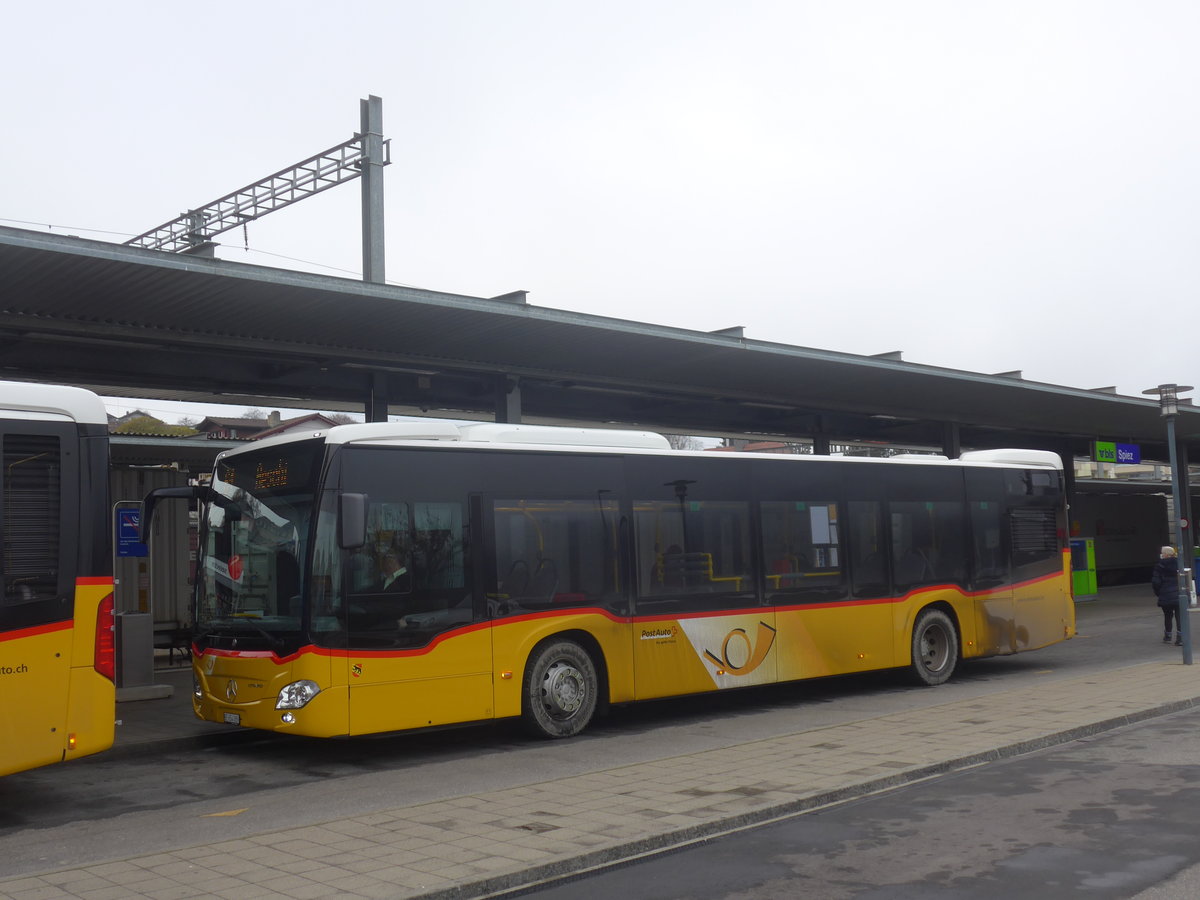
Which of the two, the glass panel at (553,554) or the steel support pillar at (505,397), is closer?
the glass panel at (553,554)

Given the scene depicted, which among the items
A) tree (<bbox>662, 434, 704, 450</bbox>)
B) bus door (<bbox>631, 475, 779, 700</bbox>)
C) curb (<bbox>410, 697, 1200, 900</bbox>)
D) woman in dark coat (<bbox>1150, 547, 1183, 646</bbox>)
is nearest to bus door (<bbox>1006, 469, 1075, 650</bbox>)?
woman in dark coat (<bbox>1150, 547, 1183, 646</bbox>)

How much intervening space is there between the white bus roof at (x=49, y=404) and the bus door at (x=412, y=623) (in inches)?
100

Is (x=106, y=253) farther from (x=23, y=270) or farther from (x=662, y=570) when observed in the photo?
(x=662, y=570)

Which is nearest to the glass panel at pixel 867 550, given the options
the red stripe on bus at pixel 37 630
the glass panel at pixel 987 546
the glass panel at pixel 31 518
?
the glass panel at pixel 987 546

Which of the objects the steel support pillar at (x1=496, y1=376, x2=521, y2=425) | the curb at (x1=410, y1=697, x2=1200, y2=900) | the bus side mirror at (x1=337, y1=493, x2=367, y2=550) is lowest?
the curb at (x1=410, y1=697, x2=1200, y2=900)

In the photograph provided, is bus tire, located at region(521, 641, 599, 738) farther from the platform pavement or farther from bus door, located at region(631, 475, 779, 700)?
the platform pavement

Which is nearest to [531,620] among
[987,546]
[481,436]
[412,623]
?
[412,623]

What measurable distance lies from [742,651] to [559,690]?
8.31 ft

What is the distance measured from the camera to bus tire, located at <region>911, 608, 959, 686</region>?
15.3 m

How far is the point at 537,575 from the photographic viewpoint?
37.4ft

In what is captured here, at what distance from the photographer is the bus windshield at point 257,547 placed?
398 inches

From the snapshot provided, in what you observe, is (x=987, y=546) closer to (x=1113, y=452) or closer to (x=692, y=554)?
(x=692, y=554)

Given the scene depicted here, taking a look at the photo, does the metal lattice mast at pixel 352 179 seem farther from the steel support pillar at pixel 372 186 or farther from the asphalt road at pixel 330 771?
the asphalt road at pixel 330 771

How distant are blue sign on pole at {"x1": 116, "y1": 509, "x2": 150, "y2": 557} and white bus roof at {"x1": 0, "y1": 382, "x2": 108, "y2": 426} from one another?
648 centimetres
